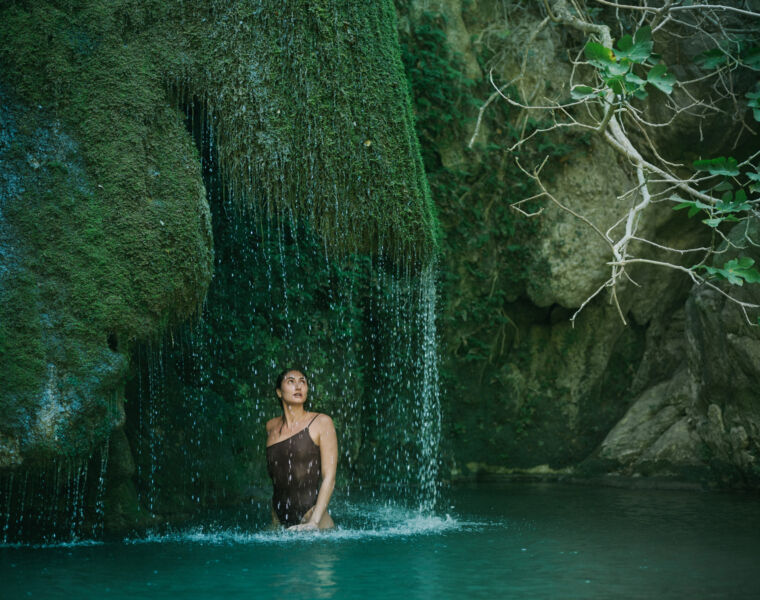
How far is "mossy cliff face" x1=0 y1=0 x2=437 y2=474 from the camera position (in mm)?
5477

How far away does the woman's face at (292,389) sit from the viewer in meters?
6.95

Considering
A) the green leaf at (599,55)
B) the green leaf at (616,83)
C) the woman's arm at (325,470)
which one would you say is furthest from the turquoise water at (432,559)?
the green leaf at (599,55)

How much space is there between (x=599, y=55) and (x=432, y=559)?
3611 mm

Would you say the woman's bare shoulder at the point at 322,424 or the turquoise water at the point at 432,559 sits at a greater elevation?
the woman's bare shoulder at the point at 322,424

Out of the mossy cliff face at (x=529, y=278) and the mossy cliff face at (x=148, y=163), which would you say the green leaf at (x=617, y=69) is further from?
the mossy cliff face at (x=529, y=278)

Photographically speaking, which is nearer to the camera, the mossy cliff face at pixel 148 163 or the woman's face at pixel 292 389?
the mossy cliff face at pixel 148 163

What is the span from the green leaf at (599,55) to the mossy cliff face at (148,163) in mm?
1688

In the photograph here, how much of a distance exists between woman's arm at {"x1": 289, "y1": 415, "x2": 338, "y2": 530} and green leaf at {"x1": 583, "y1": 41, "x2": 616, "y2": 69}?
133 inches

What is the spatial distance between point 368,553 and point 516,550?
1046 millimetres

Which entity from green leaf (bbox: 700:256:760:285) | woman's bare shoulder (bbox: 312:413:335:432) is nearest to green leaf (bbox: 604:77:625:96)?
green leaf (bbox: 700:256:760:285)

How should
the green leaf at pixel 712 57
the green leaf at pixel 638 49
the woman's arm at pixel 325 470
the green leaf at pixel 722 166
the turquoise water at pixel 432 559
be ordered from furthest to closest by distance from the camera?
the green leaf at pixel 712 57 → the green leaf at pixel 722 166 → the woman's arm at pixel 325 470 → the green leaf at pixel 638 49 → the turquoise water at pixel 432 559

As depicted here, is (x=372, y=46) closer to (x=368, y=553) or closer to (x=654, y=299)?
(x=368, y=553)

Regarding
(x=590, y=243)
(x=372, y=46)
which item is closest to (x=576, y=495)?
(x=590, y=243)

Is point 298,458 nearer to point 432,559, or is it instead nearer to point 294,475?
point 294,475
